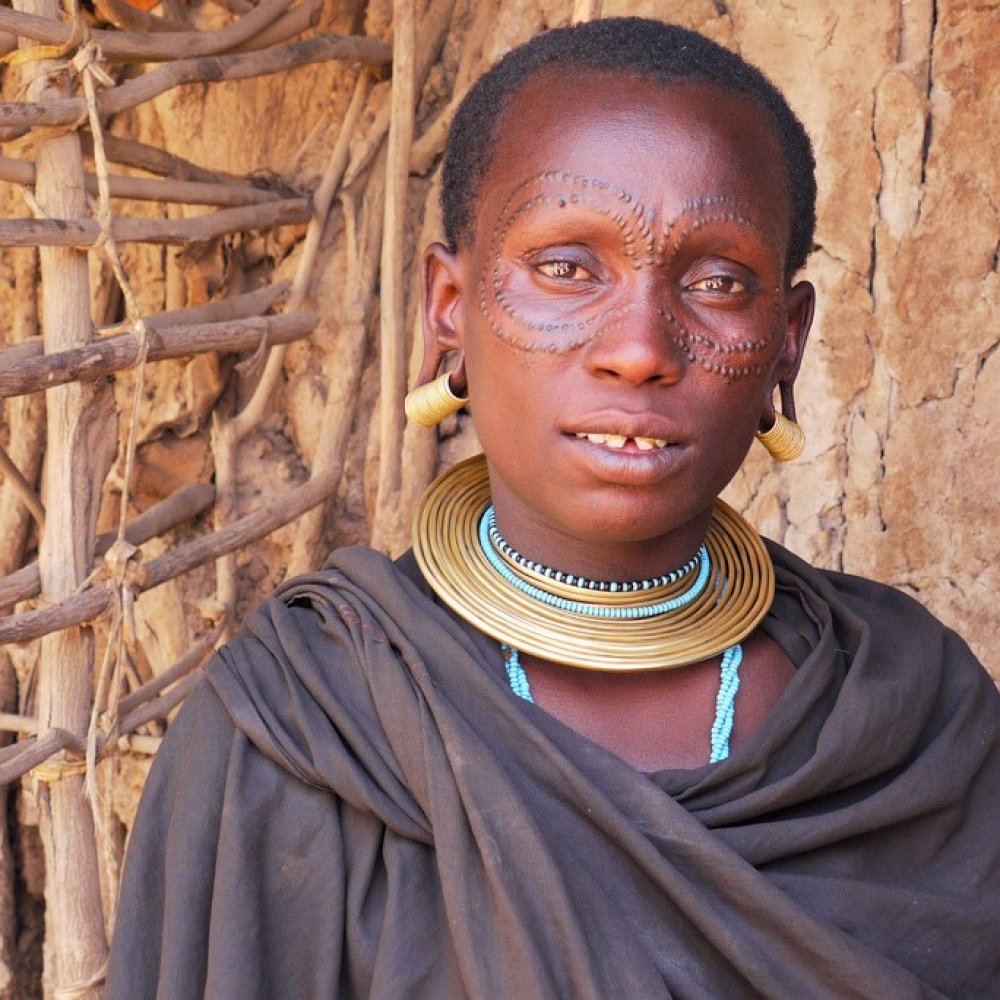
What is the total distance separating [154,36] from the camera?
101 inches

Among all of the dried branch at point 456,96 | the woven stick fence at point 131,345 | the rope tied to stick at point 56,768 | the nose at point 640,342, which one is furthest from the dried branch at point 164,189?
the nose at point 640,342

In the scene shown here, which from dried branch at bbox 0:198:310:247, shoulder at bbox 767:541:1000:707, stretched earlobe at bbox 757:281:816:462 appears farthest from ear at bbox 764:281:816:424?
dried branch at bbox 0:198:310:247

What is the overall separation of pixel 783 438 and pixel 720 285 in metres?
0.30

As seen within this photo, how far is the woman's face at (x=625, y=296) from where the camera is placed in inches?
66.0

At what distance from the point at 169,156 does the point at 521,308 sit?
51.2 inches

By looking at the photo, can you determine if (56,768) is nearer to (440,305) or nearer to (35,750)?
(35,750)

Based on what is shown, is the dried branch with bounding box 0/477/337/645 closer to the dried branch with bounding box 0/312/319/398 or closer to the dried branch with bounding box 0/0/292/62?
the dried branch with bounding box 0/312/319/398

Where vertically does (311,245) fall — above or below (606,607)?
below

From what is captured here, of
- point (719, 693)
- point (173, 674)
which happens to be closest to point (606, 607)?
point (719, 693)

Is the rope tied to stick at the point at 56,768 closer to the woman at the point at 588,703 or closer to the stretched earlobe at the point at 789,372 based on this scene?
the woman at the point at 588,703

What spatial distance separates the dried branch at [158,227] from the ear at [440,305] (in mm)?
688

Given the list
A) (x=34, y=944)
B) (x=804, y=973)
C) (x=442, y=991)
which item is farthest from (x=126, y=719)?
(x=804, y=973)

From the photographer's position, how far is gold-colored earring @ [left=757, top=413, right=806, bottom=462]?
77.1 inches

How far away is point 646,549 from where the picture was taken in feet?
6.07
